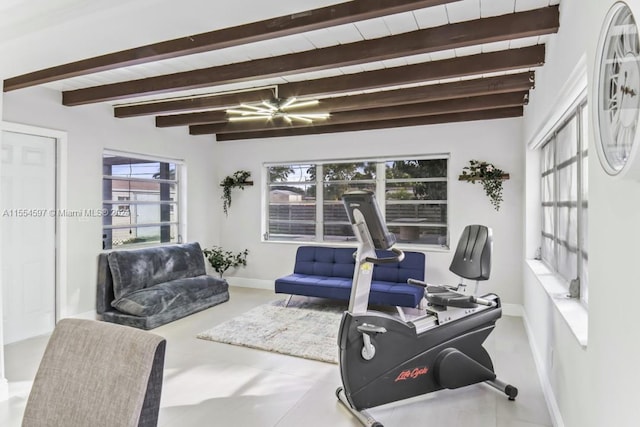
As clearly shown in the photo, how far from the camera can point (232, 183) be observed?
253 inches

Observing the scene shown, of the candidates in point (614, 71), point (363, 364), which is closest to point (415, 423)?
point (363, 364)

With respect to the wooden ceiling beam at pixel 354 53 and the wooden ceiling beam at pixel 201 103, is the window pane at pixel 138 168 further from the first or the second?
the wooden ceiling beam at pixel 354 53

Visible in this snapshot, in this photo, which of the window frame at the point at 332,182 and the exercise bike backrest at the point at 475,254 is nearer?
the exercise bike backrest at the point at 475,254

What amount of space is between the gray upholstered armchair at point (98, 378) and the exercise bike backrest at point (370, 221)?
5.39ft

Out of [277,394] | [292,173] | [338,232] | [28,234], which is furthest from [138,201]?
[277,394]

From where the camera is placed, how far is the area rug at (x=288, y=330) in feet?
12.0

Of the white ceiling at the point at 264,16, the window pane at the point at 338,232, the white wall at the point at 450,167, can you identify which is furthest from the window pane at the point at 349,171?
the white ceiling at the point at 264,16

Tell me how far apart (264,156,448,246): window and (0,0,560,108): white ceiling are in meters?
2.25

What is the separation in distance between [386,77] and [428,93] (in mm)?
699

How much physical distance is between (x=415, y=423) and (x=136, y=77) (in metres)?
3.79

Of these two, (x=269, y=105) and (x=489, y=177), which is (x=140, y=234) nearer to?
(x=269, y=105)

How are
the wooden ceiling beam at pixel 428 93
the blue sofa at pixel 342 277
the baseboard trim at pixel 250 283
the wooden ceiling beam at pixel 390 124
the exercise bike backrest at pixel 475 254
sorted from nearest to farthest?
the exercise bike backrest at pixel 475 254
the wooden ceiling beam at pixel 428 93
the blue sofa at pixel 342 277
the wooden ceiling beam at pixel 390 124
the baseboard trim at pixel 250 283

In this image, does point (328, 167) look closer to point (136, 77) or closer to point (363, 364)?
point (136, 77)

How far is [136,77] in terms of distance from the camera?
372 cm
